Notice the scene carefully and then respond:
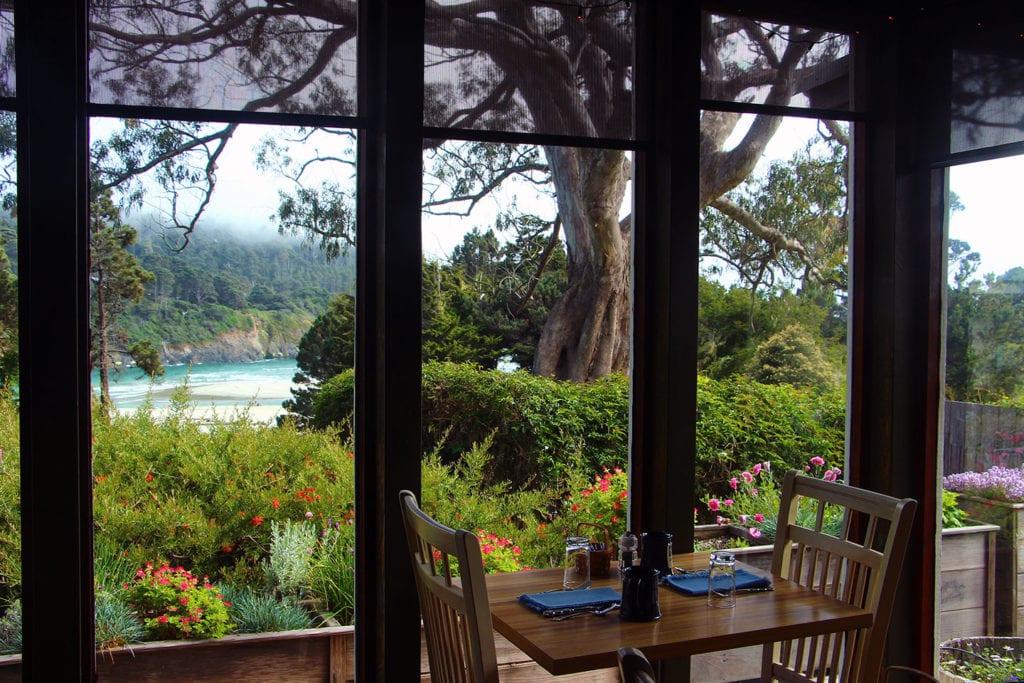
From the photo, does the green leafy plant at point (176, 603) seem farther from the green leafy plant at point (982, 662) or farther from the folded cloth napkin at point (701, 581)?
the green leafy plant at point (982, 662)

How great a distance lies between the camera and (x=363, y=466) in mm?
2730

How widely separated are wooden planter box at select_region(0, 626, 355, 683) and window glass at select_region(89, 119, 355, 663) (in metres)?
0.03

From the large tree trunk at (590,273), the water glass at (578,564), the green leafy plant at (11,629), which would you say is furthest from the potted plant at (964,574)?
the green leafy plant at (11,629)

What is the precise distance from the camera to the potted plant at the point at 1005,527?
3088 millimetres

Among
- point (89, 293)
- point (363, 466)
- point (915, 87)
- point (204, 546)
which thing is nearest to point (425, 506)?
point (363, 466)

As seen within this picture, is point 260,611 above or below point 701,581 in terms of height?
below

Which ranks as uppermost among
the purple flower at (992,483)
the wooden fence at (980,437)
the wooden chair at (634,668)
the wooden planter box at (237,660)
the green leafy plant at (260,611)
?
the wooden fence at (980,437)

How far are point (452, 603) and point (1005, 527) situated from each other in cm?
221

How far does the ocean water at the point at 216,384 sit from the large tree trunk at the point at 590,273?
85cm

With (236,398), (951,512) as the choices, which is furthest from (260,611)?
(951,512)

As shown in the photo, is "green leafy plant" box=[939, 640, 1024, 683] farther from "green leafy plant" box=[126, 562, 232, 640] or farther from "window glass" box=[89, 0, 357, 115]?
"window glass" box=[89, 0, 357, 115]

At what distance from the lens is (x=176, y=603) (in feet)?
8.27

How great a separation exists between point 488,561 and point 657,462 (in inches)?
26.0

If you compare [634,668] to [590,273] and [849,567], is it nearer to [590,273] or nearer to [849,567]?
[849,567]
